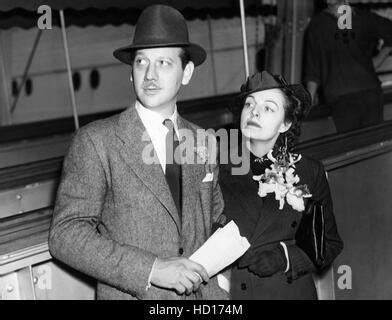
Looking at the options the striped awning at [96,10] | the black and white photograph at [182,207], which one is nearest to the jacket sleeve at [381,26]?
the striped awning at [96,10]

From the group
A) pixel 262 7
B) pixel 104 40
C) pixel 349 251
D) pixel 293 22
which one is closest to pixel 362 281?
pixel 349 251

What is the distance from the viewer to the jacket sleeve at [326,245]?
1.92 m

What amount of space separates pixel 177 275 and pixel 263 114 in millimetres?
628

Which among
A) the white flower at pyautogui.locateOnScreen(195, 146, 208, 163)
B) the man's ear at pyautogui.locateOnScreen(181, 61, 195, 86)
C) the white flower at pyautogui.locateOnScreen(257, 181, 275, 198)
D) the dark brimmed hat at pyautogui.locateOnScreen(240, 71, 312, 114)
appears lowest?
the white flower at pyautogui.locateOnScreen(257, 181, 275, 198)

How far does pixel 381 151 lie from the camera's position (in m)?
3.14

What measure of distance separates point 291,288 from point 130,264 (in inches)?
25.3

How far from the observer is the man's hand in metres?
1.56

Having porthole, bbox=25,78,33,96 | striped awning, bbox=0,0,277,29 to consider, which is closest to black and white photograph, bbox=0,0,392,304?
striped awning, bbox=0,0,277,29

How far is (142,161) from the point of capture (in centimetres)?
168

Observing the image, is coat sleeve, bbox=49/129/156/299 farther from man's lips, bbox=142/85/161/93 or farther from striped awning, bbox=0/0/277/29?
striped awning, bbox=0/0/277/29

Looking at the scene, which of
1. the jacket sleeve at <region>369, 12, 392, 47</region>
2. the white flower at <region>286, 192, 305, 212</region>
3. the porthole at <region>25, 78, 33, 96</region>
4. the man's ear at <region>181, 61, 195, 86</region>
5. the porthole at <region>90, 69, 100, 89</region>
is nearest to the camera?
the man's ear at <region>181, 61, 195, 86</region>

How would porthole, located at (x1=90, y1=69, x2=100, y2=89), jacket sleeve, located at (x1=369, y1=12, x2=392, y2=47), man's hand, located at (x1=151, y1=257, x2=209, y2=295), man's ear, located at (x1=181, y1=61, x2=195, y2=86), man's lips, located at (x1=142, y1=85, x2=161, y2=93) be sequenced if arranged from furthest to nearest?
porthole, located at (x1=90, y1=69, x2=100, y2=89), jacket sleeve, located at (x1=369, y1=12, x2=392, y2=47), man's ear, located at (x1=181, y1=61, x2=195, y2=86), man's lips, located at (x1=142, y1=85, x2=161, y2=93), man's hand, located at (x1=151, y1=257, x2=209, y2=295)

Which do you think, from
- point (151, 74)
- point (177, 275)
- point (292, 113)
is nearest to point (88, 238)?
point (177, 275)

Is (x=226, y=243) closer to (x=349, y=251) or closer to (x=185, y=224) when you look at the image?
(x=185, y=224)
